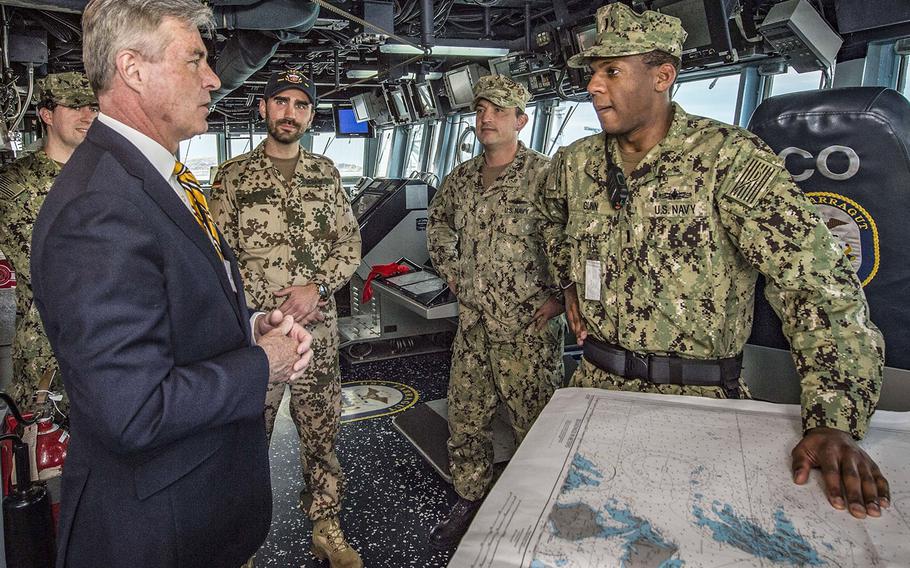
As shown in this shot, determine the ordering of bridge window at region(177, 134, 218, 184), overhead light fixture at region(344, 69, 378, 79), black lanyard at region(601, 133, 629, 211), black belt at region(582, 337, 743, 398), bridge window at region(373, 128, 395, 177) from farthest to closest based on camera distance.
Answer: bridge window at region(177, 134, 218, 184), bridge window at region(373, 128, 395, 177), overhead light fixture at region(344, 69, 378, 79), black lanyard at region(601, 133, 629, 211), black belt at region(582, 337, 743, 398)

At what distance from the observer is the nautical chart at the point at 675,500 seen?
75cm

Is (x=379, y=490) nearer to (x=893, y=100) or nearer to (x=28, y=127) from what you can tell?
(x=893, y=100)

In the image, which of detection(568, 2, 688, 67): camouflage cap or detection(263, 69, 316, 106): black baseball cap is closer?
detection(568, 2, 688, 67): camouflage cap

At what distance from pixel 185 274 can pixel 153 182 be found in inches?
6.5

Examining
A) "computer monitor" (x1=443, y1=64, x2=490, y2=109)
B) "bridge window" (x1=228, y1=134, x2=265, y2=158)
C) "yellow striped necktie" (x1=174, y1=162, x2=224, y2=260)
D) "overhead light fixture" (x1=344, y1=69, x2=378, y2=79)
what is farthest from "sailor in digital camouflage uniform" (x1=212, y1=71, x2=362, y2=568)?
"bridge window" (x1=228, y1=134, x2=265, y2=158)

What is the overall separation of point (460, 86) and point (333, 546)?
467 cm

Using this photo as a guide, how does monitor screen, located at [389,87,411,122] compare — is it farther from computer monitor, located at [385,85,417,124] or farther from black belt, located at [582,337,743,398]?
black belt, located at [582,337,743,398]

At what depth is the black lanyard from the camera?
158cm

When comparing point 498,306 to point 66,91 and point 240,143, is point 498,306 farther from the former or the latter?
point 240,143

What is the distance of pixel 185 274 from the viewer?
1.03 m

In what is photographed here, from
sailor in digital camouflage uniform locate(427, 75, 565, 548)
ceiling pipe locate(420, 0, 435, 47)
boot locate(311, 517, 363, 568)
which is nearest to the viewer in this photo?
boot locate(311, 517, 363, 568)

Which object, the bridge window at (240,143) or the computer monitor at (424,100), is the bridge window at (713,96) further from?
the bridge window at (240,143)

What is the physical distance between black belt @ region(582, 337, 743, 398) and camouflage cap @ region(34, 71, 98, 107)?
2.45m

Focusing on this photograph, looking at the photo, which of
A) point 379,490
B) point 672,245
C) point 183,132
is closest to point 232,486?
point 183,132
